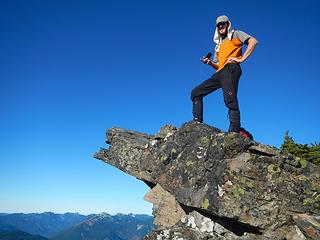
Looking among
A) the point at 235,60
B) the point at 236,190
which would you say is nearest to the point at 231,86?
the point at 235,60

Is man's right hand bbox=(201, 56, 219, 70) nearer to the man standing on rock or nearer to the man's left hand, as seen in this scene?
the man standing on rock

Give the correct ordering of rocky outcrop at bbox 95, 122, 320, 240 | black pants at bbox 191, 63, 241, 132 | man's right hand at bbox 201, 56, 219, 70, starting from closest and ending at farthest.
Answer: rocky outcrop at bbox 95, 122, 320, 240 → black pants at bbox 191, 63, 241, 132 → man's right hand at bbox 201, 56, 219, 70

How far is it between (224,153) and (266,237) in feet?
10.1

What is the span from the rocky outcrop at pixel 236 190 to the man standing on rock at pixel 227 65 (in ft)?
3.39

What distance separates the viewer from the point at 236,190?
1090 cm

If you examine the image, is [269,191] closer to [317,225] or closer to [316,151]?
[317,225]

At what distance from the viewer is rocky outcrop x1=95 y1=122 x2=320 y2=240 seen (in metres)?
10.5

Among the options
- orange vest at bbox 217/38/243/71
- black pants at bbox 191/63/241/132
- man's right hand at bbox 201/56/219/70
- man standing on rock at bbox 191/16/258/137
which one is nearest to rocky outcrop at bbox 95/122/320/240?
black pants at bbox 191/63/241/132

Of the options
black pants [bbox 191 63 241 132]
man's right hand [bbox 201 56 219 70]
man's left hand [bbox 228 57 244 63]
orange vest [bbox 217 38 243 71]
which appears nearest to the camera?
black pants [bbox 191 63 241 132]

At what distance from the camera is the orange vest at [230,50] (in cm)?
1261

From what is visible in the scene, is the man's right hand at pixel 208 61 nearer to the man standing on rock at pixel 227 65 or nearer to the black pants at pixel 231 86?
the man standing on rock at pixel 227 65

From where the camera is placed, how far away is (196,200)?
1165 centimetres

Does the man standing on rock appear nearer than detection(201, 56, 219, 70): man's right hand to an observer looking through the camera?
Yes

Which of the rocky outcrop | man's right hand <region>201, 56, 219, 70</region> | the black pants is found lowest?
the rocky outcrop
